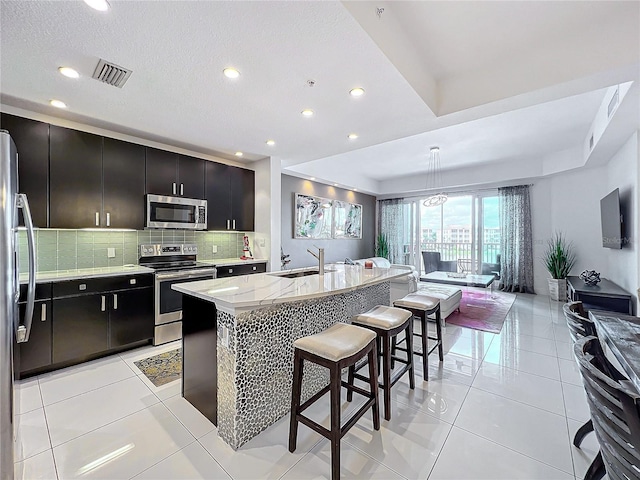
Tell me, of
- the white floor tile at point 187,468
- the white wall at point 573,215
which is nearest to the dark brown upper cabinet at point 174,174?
the white floor tile at point 187,468

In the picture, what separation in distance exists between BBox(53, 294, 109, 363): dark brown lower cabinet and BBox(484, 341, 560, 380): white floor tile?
13.5ft

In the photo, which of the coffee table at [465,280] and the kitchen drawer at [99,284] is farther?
the coffee table at [465,280]

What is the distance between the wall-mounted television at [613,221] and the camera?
3.67 meters

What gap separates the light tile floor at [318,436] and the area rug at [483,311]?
1406mm

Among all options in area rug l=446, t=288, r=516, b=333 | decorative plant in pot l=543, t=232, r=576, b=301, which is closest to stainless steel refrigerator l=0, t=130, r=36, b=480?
area rug l=446, t=288, r=516, b=333

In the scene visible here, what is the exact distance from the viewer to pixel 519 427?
1886 mm

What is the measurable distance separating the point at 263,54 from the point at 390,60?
36.0 inches

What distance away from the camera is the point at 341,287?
2.03 meters

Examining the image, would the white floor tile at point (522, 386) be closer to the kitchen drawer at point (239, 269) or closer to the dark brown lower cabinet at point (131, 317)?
the kitchen drawer at point (239, 269)

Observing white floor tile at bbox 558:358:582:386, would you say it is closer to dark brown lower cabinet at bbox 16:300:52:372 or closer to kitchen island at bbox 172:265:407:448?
kitchen island at bbox 172:265:407:448

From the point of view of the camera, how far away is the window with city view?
22.8ft

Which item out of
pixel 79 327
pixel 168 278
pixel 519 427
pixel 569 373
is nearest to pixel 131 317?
pixel 79 327

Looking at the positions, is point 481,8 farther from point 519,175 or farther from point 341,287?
point 519,175

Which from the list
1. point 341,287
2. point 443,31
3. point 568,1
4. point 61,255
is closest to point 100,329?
point 61,255
